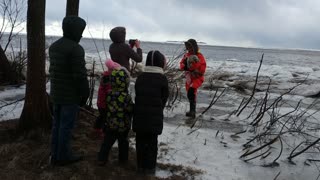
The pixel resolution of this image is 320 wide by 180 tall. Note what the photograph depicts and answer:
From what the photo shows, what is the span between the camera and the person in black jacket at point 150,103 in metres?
4.45

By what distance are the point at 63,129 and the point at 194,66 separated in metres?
3.75

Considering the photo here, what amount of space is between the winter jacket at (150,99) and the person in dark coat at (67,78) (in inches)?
25.4

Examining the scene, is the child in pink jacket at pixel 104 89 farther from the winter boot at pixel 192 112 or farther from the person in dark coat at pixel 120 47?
the winter boot at pixel 192 112

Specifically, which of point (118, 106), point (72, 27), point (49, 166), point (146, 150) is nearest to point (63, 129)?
point (49, 166)

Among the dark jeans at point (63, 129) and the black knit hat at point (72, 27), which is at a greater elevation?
the black knit hat at point (72, 27)

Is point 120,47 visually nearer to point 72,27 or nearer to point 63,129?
point 72,27

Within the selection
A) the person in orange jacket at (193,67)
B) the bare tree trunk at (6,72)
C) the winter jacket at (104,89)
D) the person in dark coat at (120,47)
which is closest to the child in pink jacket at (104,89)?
the winter jacket at (104,89)

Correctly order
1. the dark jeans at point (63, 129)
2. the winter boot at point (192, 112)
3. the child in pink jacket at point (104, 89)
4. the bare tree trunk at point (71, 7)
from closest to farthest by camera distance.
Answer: the dark jeans at point (63, 129)
the child in pink jacket at point (104, 89)
the bare tree trunk at point (71, 7)
the winter boot at point (192, 112)

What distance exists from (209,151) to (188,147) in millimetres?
329

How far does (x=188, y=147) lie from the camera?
5734mm

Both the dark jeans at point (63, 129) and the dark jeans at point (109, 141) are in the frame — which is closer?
the dark jeans at point (63, 129)

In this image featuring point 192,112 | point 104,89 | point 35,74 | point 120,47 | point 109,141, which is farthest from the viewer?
point 192,112

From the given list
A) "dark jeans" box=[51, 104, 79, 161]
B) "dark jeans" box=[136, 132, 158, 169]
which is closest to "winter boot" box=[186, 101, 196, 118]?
"dark jeans" box=[136, 132, 158, 169]

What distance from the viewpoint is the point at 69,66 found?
13.9 feet
